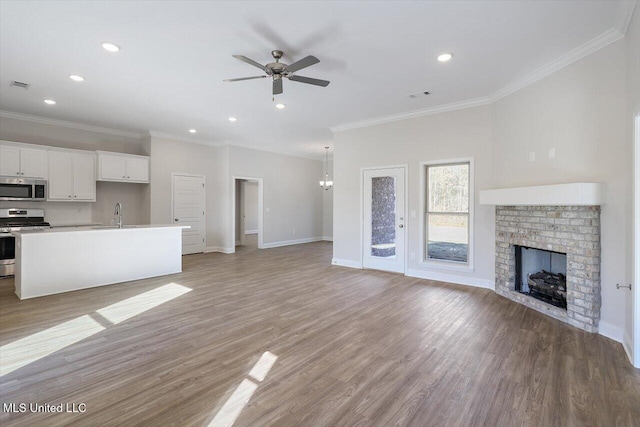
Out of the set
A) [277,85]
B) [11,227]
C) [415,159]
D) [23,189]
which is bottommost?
[11,227]

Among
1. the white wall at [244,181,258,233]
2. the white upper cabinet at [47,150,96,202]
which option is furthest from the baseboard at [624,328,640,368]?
the white wall at [244,181,258,233]

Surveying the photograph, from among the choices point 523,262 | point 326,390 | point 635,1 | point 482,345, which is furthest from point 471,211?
point 326,390

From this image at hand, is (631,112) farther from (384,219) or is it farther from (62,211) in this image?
(62,211)

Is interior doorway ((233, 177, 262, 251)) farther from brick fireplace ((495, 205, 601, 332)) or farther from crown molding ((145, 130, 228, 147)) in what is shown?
brick fireplace ((495, 205, 601, 332))

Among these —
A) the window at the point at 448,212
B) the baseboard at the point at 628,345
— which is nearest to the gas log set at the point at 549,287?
the baseboard at the point at 628,345

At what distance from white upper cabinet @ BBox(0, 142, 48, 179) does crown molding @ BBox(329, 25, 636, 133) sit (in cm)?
592

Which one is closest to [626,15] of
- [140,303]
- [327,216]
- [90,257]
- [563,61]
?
[563,61]

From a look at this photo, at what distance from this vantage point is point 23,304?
4.12 metres

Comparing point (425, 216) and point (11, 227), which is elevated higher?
point (425, 216)

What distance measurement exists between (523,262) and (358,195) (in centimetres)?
314

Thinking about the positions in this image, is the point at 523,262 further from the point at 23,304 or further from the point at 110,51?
the point at 23,304

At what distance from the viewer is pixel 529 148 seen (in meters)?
4.18

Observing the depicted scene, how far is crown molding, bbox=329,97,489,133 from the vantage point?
198 inches

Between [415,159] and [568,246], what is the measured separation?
9.15ft
